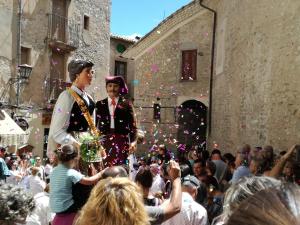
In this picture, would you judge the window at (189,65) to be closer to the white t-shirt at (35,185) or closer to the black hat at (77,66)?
the white t-shirt at (35,185)

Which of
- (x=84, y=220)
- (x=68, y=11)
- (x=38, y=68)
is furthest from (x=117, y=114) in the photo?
(x=68, y=11)

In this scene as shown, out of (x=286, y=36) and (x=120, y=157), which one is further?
(x=286, y=36)

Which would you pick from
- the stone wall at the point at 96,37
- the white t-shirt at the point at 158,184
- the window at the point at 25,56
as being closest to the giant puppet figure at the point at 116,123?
the white t-shirt at the point at 158,184

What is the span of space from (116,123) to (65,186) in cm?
90

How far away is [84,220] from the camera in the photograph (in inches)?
87.9

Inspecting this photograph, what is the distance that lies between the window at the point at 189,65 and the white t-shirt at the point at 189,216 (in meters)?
14.8

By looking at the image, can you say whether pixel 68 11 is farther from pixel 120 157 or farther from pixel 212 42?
pixel 120 157

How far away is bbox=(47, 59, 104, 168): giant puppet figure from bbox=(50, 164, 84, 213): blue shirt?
24 centimetres

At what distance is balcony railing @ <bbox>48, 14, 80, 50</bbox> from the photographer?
20.7 m

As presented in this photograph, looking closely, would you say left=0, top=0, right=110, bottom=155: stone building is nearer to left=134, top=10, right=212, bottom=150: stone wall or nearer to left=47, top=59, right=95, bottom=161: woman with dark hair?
left=134, top=10, right=212, bottom=150: stone wall

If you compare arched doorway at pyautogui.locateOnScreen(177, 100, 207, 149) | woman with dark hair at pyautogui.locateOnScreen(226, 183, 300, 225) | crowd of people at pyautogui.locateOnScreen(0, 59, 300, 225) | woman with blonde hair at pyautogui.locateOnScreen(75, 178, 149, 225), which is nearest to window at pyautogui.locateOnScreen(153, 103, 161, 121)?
arched doorway at pyautogui.locateOnScreen(177, 100, 207, 149)

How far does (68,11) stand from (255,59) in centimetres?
1190

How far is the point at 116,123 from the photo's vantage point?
4609 millimetres

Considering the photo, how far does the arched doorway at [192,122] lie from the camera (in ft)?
62.1
